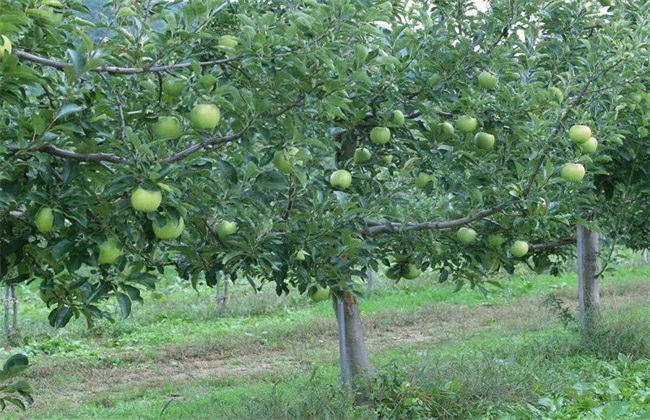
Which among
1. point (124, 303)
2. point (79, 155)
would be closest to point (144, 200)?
point (79, 155)

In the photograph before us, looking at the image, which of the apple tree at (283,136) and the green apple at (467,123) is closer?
the apple tree at (283,136)

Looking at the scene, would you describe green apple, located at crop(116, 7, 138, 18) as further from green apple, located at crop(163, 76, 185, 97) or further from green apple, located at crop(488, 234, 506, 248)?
green apple, located at crop(488, 234, 506, 248)

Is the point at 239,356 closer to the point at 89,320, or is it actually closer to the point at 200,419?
the point at 200,419

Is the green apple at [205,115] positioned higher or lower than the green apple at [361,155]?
lower

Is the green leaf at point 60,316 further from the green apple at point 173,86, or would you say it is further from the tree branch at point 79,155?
the green apple at point 173,86

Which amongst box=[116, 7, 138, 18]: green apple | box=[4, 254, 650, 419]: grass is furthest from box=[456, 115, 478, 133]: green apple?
box=[116, 7, 138, 18]: green apple

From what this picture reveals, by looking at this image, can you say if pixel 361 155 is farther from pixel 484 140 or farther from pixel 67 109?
pixel 67 109

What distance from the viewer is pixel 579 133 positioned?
356 cm

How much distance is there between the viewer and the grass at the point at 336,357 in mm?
4941

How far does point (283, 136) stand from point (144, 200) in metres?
0.85

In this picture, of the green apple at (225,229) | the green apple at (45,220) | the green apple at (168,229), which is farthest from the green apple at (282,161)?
the green apple at (45,220)

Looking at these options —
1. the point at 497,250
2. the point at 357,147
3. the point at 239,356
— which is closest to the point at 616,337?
the point at 497,250

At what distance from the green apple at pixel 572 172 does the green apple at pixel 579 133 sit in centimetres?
10

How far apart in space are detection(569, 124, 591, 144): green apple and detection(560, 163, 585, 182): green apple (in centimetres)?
10
